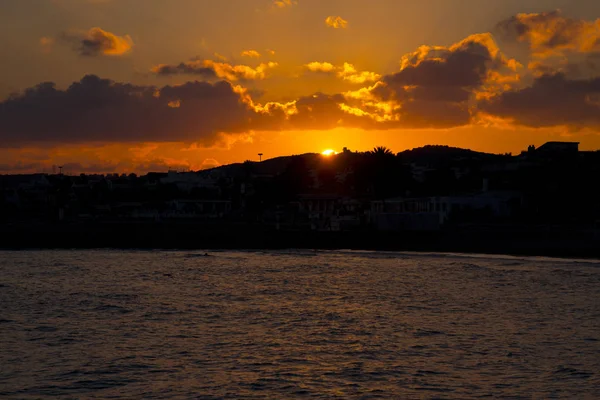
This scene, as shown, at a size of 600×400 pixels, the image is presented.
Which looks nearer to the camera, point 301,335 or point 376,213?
point 301,335

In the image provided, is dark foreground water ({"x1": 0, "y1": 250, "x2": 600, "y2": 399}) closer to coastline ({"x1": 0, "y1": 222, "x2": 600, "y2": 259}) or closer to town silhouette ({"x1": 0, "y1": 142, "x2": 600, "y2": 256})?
coastline ({"x1": 0, "y1": 222, "x2": 600, "y2": 259})

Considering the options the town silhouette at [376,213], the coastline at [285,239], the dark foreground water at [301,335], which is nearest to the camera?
the dark foreground water at [301,335]

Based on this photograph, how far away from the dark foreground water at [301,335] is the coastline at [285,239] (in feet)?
75.5

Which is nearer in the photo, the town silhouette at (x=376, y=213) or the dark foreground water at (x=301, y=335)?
the dark foreground water at (x=301, y=335)

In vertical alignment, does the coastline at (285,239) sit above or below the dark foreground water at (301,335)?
above

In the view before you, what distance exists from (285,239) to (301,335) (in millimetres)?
67663

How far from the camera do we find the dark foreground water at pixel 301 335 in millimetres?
20453

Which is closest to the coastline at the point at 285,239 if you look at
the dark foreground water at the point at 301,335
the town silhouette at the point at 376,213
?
the town silhouette at the point at 376,213

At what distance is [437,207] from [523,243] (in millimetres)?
28641

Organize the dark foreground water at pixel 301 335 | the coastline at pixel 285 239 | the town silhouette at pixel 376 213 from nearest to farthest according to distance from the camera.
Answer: the dark foreground water at pixel 301 335 → the coastline at pixel 285 239 → the town silhouette at pixel 376 213

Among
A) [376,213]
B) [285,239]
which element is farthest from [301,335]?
[376,213]

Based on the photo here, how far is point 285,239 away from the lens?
95.8 m

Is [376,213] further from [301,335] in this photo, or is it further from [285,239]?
[301,335]

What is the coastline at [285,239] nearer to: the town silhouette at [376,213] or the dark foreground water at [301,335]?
the town silhouette at [376,213]
